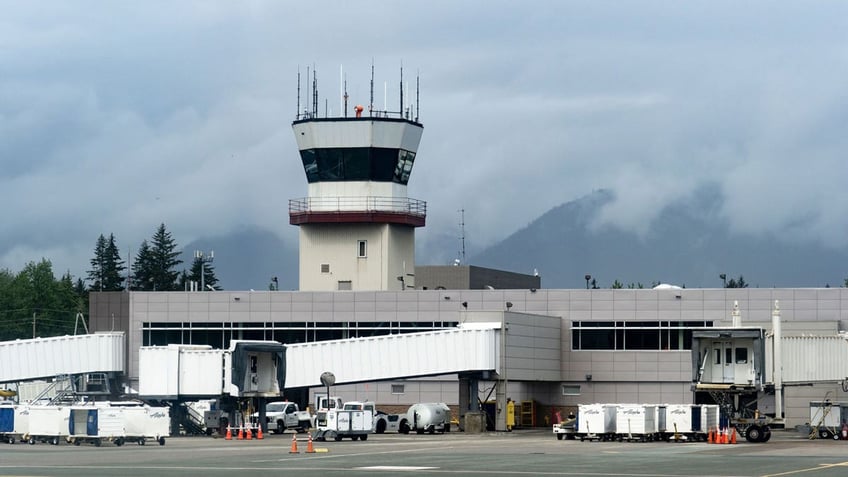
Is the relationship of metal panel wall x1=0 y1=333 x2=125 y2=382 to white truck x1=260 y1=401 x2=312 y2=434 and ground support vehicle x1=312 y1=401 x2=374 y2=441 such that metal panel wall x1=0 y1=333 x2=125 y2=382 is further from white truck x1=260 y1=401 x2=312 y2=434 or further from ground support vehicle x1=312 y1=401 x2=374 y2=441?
ground support vehicle x1=312 y1=401 x2=374 y2=441

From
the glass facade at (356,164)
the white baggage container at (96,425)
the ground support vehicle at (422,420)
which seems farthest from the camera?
the glass facade at (356,164)

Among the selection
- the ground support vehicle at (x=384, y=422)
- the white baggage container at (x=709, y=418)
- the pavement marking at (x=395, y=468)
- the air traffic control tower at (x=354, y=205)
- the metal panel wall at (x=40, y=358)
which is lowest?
the ground support vehicle at (x=384, y=422)

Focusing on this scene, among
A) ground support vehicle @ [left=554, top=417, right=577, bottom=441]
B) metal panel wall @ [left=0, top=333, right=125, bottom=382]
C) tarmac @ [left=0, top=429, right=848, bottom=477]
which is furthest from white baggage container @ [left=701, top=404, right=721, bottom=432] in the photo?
metal panel wall @ [left=0, top=333, right=125, bottom=382]

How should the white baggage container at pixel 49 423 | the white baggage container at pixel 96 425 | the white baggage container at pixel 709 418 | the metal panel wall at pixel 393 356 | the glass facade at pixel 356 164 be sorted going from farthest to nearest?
1. the glass facade at pixel 356 164
2. the metal panel wall at pixel 393 356
3. the white baggage container at pixel 709 418
4. the white baggage container at pixel 49 423
5. the white baggage container at pixel 96 425

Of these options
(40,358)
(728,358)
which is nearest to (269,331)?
(40,358)

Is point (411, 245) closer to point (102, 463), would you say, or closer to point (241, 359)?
point (241, 359)

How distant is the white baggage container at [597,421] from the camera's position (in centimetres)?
7644

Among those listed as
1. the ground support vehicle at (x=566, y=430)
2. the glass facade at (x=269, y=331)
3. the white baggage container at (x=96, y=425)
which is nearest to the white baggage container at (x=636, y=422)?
the ground support vehicle at (x=566, y=430)

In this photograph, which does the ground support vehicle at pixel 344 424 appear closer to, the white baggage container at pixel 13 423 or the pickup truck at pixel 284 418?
the pickup truck at pixel 284 418

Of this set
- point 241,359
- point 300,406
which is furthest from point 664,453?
point 300,406

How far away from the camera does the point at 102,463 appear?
53.6 metres

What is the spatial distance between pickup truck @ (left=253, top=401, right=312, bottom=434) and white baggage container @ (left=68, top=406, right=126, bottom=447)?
20111 millimetres

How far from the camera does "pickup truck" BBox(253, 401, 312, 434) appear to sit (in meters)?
91.8

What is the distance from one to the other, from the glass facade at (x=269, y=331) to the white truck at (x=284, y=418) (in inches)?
568
